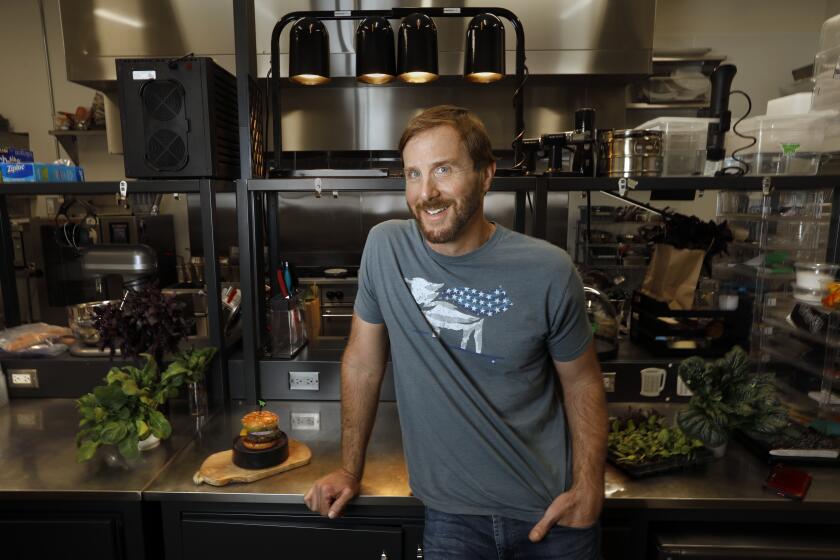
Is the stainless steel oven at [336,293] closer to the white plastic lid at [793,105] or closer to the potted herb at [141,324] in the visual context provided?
the potted herb at [141,324]

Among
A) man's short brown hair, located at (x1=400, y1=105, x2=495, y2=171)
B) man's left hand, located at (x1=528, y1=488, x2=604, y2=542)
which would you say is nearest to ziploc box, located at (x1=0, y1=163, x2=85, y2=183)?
man's short brown hair, located at (x1=400, y1=105, x2=495, y2=171)

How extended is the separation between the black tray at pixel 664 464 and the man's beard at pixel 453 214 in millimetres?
741

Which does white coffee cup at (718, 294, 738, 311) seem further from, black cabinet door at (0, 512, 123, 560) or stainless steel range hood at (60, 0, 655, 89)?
stainless steel range hood at (60, 0, 655, 89)

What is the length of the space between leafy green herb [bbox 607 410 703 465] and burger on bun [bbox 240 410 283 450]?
898mm

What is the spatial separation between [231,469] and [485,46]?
1392 millimetres

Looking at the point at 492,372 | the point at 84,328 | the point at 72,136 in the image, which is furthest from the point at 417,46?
the point at 72,136

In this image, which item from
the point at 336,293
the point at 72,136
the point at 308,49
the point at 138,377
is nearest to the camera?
the point at 138,377

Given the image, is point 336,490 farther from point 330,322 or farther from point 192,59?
point 330,322

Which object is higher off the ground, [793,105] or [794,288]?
[793,105]

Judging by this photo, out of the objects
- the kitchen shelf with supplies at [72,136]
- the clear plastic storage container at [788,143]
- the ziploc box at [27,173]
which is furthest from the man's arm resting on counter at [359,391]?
the kitchen shelf with supplies at [72,136]

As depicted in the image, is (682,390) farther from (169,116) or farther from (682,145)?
(169,116)

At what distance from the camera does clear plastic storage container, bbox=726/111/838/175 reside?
5.62 feet

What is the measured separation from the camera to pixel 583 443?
1202 mm

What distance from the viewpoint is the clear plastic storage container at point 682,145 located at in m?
1.74
